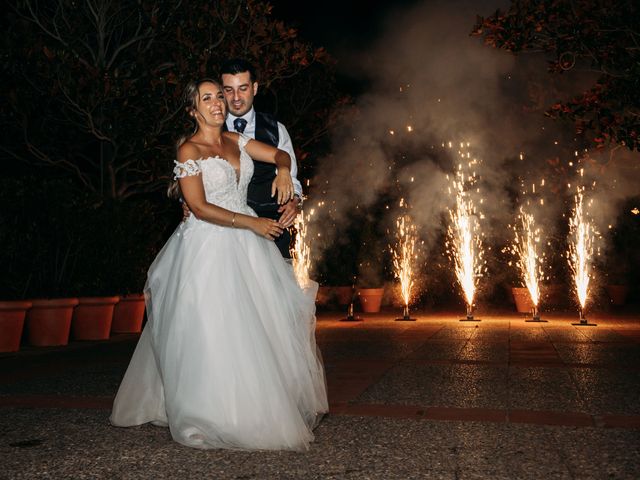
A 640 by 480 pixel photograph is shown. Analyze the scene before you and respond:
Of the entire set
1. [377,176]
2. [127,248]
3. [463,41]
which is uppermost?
[463,41]

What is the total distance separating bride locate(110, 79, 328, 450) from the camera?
163 inches

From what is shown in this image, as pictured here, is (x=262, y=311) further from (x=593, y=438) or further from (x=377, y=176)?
(x=377, y=176)

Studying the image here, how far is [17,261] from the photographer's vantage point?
1059 cm

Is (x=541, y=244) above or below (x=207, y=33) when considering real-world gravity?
below

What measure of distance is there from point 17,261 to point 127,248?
6.13ft

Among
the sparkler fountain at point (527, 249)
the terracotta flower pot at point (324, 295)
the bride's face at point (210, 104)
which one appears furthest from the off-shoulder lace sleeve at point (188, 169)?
the terracotta flower pot at point (324, 295)

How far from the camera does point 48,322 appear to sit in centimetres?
1019

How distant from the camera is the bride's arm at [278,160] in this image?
4.55 meters

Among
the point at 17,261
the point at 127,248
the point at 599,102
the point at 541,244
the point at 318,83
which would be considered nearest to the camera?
the point at 17,261

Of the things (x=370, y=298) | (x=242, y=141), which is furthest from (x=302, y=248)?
(x=242, y=141)

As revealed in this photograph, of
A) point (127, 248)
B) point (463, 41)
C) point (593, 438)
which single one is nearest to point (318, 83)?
point (463, 41)

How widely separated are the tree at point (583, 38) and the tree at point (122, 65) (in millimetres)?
3282

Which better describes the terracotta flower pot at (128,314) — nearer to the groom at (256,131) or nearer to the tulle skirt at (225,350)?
the groom at (256,131)

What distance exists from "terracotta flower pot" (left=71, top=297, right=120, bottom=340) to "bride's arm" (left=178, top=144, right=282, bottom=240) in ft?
23.0
